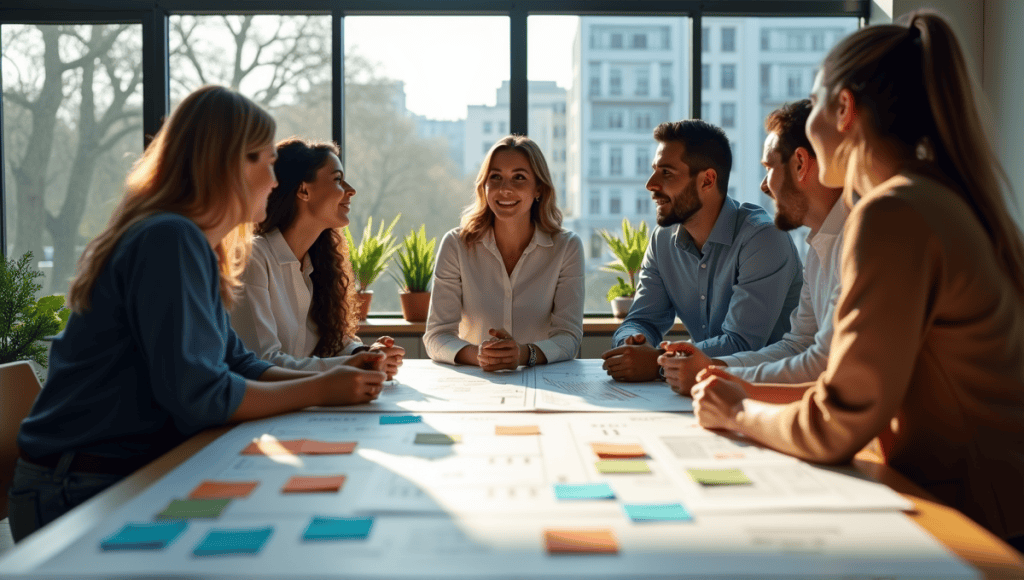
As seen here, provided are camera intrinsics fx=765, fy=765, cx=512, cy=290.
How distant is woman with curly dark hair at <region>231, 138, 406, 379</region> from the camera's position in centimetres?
244

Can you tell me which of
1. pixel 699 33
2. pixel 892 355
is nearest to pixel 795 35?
pixel 699 33

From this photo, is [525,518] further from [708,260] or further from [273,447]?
[708,260]

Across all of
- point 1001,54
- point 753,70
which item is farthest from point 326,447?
point 1001,54

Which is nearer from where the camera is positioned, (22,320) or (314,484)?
(314,484)

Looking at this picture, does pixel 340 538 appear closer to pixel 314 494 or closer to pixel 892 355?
pixel 314 494

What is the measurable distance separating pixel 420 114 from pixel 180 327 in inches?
138

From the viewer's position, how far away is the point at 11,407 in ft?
6.12

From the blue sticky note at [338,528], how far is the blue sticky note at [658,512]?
32 cm

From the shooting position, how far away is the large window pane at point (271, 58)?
4.57 metres

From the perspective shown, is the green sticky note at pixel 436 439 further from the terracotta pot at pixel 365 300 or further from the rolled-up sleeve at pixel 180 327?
the terracotta pot at pixel 365 300

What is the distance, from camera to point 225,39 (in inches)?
180

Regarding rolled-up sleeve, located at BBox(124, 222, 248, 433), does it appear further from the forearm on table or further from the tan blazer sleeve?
the tan blazer sleeve

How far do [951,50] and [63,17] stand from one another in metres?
4.88

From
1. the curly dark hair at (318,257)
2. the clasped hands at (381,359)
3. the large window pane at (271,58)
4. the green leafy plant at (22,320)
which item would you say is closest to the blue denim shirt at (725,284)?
the clasped hands at (381,359)
